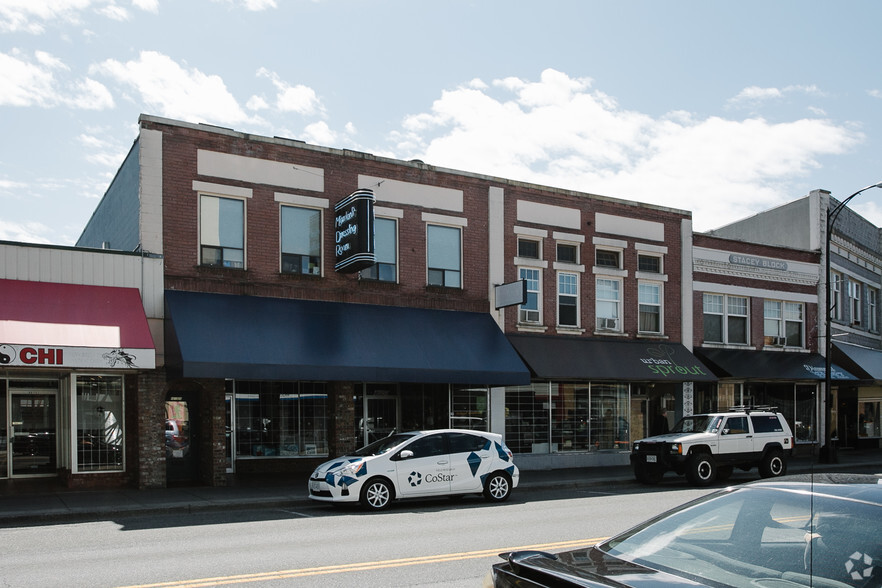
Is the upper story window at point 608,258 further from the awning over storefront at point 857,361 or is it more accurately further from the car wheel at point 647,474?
the awning over storefront at point 857,361

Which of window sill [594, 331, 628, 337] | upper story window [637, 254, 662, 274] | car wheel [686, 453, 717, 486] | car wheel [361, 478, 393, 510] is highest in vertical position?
upper story window [637, 254, 662, 274]

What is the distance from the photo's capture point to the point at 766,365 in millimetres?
27766

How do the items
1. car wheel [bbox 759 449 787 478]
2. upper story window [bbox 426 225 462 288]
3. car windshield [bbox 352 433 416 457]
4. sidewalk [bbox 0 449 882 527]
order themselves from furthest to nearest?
upper story window [bbox 426 225 462 288] < car wheel [bbox 759 449 787 478] < car windshield [bbox 352 433 416 457] < sidewalk [bbox 0 449 882 527]

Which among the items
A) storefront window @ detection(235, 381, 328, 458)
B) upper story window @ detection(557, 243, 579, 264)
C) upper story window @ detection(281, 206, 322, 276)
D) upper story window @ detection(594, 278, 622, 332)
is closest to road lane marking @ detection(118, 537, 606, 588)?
upper story window @ detection(281, 206, 322, 276)

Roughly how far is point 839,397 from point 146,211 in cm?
2696

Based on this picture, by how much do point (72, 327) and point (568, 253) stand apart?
14.2 m

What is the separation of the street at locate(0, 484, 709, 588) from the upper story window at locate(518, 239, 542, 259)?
30.7 ft

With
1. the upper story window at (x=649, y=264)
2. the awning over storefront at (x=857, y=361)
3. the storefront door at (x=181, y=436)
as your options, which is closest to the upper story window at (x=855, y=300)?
the awning over storefront at (x=857, y=361)

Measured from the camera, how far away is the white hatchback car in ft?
49.1

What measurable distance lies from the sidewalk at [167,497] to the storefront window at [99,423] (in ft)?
2.72

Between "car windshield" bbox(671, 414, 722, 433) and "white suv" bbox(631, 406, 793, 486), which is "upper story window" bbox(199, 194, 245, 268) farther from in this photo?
"car windshield" bbox(671, 414, 722, 433)

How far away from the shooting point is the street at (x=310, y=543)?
8.64 m

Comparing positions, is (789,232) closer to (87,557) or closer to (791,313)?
(791,313)

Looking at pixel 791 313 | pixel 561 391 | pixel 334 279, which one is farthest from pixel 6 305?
pixel 791 313
